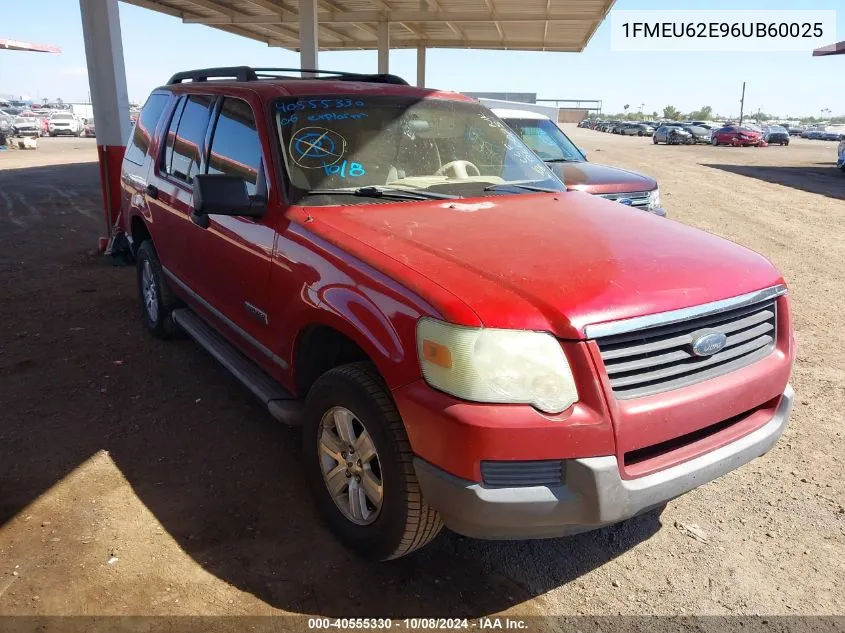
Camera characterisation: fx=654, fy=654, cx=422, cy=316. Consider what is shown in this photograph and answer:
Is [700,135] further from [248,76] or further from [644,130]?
[248,76]

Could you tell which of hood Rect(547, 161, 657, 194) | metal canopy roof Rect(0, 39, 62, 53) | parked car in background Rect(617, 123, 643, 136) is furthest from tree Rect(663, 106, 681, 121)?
hood Rect(547, 161, 657, 194)

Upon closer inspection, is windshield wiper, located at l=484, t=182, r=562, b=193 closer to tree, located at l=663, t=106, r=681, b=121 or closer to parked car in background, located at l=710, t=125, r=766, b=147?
parked car in background, located at l=710, t=125, r=766, b=147

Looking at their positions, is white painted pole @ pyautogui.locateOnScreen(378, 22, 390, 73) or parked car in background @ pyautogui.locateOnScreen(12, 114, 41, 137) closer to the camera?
white painted pole @ pyautogui.locateOnScreen(378, 22, 390, 73)

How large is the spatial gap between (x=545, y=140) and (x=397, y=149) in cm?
596

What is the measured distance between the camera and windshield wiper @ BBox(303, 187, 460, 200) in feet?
10.5

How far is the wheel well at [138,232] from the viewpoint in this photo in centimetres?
527

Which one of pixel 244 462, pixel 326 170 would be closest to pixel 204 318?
pixel 244 462

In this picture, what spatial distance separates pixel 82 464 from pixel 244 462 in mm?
856

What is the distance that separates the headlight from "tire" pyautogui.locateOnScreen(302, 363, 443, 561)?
1.18 feet

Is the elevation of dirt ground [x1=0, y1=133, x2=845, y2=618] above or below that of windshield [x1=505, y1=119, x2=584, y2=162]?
below

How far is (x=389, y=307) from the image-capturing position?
2.34 meters

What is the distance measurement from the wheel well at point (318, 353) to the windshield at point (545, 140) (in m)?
6.29

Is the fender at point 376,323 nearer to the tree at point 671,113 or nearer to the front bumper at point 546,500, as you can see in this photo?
the front bumper at point 546,500

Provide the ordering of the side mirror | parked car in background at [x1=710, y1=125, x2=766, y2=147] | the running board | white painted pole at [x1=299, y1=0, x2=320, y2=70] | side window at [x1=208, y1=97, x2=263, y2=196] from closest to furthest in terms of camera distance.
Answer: the side mirror → the running board → side window at [x1=208, y1=97, x2=263, y2=196] → white painted pole at [x1=299, y1=0, x2=320, y2=70] → parked car in background at [x1=710, y1=125, x2=766, y2=147]
